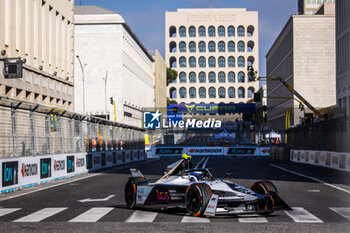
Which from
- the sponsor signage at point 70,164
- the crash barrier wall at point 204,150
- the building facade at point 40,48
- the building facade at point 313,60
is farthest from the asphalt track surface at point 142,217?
the building facade at point 313,60

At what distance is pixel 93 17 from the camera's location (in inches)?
3780

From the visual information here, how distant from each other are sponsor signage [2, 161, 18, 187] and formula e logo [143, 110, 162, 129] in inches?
2775

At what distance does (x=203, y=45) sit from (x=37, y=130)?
563 ft

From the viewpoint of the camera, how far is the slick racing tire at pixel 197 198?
1070 centimetres

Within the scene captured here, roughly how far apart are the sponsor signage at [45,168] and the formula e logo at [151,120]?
218ft

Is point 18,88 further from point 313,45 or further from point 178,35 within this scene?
point 178,35

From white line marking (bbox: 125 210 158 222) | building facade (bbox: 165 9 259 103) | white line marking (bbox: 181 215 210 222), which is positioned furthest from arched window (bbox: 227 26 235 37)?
white line marking (bbox: 181 215 210 222)

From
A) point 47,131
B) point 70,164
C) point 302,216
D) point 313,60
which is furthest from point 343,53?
point 302,216

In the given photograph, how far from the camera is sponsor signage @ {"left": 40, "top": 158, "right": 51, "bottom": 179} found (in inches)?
891

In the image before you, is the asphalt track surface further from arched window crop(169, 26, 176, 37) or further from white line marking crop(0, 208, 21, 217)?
arched window crop(169, 26, 176, 37)

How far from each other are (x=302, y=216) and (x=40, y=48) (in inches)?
1980

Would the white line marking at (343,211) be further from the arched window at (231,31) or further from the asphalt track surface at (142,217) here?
the arched window at (231,31)

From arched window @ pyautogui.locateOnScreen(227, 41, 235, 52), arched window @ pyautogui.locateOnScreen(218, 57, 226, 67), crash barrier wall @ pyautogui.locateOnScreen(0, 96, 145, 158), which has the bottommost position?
crash barrier wall @ pyautogui.locateOnScreen(0, 96, 145, 158)

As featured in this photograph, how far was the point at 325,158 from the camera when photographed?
36094 mm
